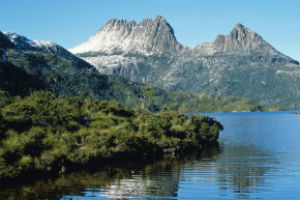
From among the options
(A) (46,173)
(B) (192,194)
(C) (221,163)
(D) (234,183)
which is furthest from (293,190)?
(A) (46,173)

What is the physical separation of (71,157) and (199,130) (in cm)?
7686

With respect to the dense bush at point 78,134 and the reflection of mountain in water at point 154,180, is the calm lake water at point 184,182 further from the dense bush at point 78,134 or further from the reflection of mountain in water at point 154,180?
the dense bush at point 78,134

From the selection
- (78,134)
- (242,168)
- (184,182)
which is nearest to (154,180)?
(184,182)

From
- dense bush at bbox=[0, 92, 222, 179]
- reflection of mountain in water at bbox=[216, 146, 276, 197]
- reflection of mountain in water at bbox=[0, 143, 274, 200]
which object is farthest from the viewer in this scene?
dense bush at bbox=[0, 92, 222, 179]

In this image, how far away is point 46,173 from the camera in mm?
91312

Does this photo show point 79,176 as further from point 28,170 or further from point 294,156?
point 294,156

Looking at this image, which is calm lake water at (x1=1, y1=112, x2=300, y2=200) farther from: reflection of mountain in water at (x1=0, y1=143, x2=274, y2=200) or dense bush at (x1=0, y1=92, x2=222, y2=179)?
dense bush at (x1=0, y1=92, x2=222, y2=179)

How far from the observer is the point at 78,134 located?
117 m

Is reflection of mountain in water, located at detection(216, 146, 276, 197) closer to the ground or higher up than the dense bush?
closer to the ground

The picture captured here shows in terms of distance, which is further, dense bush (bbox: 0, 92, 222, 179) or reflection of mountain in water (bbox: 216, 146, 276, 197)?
dense bush (bbox: 0, 92, 222, 179)

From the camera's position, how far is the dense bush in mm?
91312

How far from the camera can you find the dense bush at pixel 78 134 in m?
91.3

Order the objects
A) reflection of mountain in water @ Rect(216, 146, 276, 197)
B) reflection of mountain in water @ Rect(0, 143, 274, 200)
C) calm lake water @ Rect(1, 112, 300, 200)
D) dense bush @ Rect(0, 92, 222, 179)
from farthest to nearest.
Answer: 1. dense bush @ Rect(0, 92, 222, 179)
2. reflection of mountain in water @ Rect(216, 146, 276, 197)
3. reflection of mountain in water @ Rect(0, 143, 274, 200)
4. calm lake water @ Rect(1, 112, 300, 200)

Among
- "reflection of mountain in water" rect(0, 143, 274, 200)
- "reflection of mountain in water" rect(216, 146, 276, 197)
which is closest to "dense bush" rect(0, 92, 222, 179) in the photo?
"reflection of mountain in water" rect(0, 143, 274, 200)
